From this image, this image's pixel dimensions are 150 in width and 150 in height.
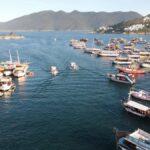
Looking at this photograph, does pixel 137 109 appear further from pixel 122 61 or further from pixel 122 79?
pixel 122 61

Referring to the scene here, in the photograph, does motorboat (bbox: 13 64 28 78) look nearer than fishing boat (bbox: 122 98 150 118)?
No

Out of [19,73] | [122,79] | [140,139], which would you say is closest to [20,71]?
[19,73]

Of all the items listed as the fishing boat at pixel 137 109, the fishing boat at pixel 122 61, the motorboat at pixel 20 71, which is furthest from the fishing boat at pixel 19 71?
the fishing boat at pixel 137 109

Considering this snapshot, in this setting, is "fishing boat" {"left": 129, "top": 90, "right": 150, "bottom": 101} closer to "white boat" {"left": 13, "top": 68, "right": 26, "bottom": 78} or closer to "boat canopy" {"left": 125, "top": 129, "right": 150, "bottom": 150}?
"boat canopy" {"left": 125, "top": 129, "right": 150, "bottom": 150}

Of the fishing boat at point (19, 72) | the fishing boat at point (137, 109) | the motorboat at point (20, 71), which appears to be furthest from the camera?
the motorboat at point (20, 71)

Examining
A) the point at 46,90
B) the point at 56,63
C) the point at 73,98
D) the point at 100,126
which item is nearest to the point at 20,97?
the point at 46,90

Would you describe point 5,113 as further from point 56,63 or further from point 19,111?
point 56,63

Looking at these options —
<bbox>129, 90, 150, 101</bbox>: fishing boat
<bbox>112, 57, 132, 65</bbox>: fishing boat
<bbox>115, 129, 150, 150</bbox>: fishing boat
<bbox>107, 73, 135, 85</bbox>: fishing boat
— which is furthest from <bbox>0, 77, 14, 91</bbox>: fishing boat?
<bbox>112, 57, 132, 65</bbox>: fishing boat

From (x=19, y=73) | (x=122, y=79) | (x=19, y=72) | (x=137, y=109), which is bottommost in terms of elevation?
(x=137, y=109)

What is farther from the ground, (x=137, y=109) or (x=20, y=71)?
(x=20, y=71)

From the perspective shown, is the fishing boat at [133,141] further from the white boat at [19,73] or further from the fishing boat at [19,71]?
the fishing boat at [19,71]
